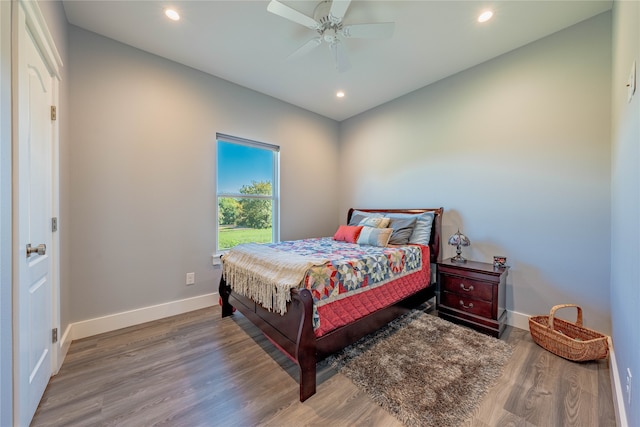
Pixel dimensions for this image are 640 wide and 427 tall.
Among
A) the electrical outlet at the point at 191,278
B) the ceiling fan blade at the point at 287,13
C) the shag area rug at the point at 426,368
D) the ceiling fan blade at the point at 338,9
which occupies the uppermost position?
the ceiling fan blade at the point at 338,9

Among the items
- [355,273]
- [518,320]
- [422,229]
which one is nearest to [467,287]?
[518,320]

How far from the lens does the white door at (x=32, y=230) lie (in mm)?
1214

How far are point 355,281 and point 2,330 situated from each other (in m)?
1.95

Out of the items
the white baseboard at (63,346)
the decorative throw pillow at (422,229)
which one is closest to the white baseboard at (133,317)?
the white baseboard at (63,346)

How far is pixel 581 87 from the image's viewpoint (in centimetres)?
220

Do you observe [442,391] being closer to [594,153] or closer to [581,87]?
[594,153]

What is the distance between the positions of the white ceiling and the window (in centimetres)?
90

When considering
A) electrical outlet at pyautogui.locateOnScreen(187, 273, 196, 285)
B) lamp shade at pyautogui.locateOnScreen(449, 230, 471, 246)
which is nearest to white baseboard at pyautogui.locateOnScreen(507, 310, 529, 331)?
lamp shade at pyautogui.locateOnScreen(449, 230, 471, 246)

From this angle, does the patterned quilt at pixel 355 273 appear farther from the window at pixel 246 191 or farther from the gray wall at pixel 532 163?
the window at pixel 246 191

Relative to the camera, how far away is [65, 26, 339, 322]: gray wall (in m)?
2.29

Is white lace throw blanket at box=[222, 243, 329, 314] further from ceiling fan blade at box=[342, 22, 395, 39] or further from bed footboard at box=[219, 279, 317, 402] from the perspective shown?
ceiling fan blade at box=[342, 22, 395, 39]

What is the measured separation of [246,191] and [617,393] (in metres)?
3.83

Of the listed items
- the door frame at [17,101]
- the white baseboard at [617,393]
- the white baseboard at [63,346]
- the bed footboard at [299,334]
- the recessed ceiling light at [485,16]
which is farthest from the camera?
the recessed ceiling light at [485,16]

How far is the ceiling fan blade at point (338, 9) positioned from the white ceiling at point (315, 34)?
0.25 metres
